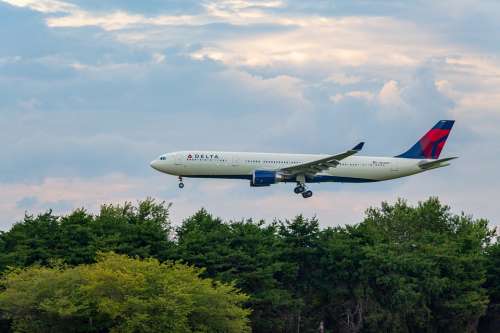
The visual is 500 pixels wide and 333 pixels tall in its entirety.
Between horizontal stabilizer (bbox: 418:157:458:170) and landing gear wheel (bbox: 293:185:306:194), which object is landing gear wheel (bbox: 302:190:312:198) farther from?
horizontal stabilizer (bbox: 418:157:458:170)

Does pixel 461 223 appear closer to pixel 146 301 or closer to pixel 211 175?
pixel 211 175

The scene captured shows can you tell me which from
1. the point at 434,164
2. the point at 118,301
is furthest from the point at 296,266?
the point at 118,301

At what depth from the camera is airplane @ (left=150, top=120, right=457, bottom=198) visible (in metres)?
107

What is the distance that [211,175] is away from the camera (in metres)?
108

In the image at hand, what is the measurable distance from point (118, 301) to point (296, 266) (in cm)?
3188

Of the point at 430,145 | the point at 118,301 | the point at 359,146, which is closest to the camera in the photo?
the point at 118,301

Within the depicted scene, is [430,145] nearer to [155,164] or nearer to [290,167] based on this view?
[290,167]

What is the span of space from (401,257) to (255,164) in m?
22.6

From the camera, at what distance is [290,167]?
356 feet

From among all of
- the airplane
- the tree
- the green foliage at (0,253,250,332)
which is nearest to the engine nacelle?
the airplane

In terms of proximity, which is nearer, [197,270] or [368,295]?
[197,270]

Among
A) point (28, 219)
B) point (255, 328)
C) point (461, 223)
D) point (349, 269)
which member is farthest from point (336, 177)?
point (461, 223)

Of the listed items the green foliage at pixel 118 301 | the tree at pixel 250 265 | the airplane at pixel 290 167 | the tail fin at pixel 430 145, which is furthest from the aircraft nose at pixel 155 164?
the tail fin at pixel 430 145

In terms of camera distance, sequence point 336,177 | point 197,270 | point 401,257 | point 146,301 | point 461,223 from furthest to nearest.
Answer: point 461,223 < point 401,257 < point 336,177 < point 197,270 < point 146,301
